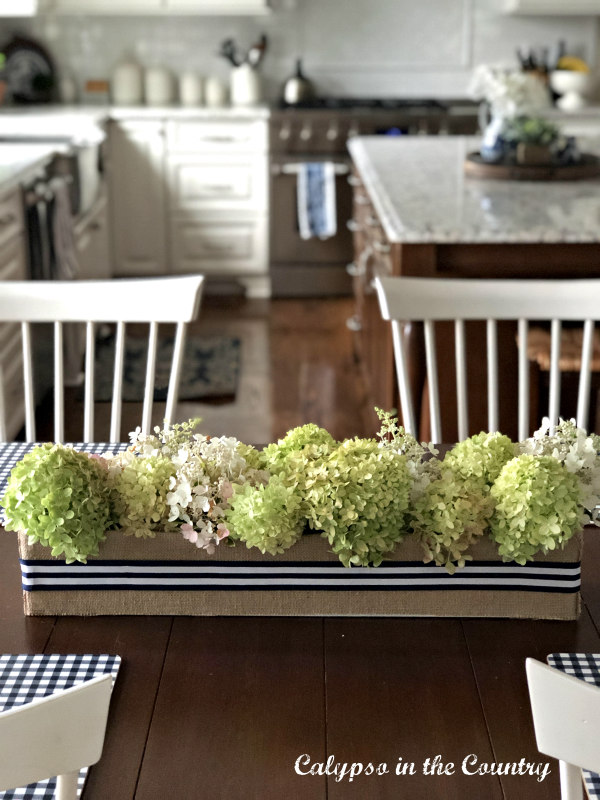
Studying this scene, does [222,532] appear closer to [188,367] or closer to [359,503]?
[359,503]

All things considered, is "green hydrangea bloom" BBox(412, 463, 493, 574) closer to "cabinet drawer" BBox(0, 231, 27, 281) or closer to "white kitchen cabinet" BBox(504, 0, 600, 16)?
→ "cabinet drawer" BBox(0, 231, 27, 281)

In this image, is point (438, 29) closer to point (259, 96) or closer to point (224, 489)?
point (259, 96)

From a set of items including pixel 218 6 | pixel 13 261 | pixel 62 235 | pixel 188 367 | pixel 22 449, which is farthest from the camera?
pixel 218 6

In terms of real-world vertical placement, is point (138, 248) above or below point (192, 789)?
below

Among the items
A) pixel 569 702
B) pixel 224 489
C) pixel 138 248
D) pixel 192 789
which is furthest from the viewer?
pixel 138 248

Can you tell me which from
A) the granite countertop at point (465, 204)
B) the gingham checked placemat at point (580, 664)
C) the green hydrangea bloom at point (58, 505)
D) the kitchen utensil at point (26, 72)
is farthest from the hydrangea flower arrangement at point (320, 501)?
the kitchen utensil at point (26, 72)

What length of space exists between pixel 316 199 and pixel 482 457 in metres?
4.28

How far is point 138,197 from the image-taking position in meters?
5.47

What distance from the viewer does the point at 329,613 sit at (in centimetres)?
111

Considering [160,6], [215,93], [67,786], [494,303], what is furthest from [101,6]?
[67,786]

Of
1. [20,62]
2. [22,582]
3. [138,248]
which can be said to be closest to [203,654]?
[22,582]

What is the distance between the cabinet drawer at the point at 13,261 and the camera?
339 cm

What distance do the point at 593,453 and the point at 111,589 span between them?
21.5 inches

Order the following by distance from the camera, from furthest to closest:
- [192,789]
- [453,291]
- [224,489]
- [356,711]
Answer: [453,291]
[224,489]
[356,711]
[192,789]
